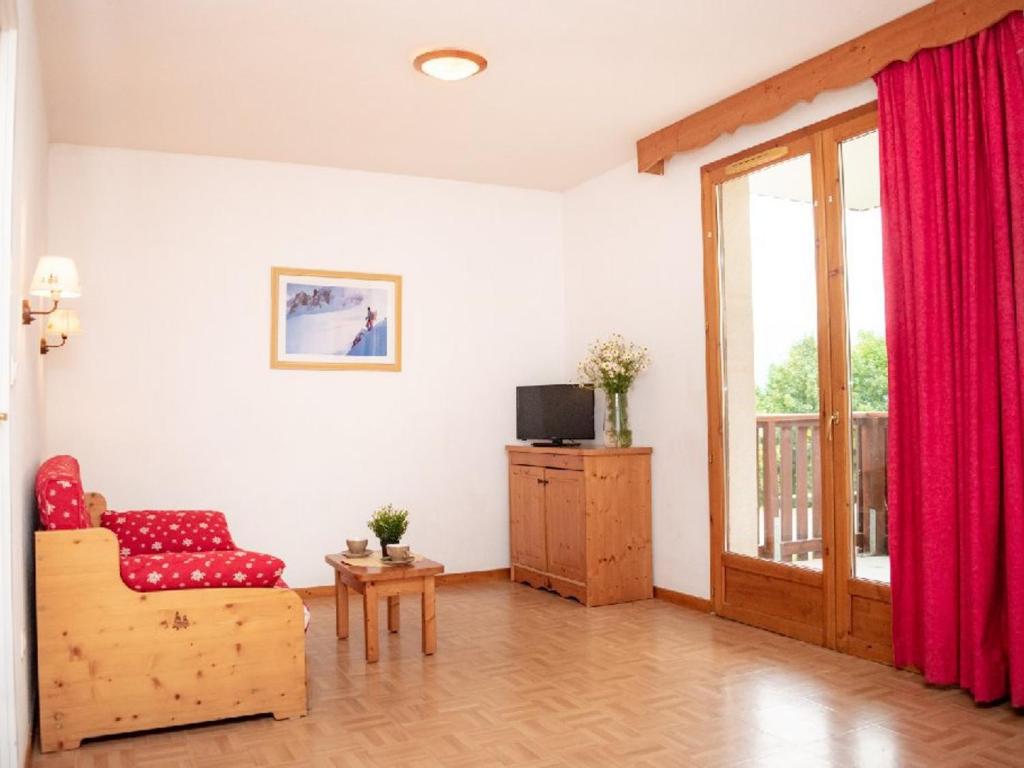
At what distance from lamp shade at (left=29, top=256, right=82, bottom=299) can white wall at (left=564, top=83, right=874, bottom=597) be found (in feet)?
10.7

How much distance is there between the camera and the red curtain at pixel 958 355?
3.32 meters

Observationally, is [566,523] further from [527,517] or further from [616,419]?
[616,419]

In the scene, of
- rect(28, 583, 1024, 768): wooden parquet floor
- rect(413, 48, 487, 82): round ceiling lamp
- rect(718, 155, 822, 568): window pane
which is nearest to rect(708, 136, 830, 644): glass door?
rect(718, 155, 822, 568): window pane

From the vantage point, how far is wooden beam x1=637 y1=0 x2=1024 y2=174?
11.4 ft

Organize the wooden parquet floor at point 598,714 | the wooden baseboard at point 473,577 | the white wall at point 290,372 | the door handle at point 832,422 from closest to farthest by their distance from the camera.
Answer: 1. the wooden parquet floor at point 598,714
2. the door handle at point 832,422
3. the white wall at point 290,372
4. the wooden baseboard at point 473,577

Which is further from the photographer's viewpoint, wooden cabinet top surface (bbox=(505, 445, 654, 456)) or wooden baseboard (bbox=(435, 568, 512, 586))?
wooden baseboard (bbox=(435, 568, 512, 586))

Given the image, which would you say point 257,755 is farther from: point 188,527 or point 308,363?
point 308,363

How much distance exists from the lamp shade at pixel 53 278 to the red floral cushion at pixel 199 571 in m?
1.21

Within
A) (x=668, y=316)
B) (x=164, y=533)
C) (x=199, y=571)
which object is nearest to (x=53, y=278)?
(x=164, y=533)

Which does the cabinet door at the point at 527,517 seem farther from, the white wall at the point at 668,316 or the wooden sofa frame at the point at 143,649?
the wooden sofa frame at the point at 143,649

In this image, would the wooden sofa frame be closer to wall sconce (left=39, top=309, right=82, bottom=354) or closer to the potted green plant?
the potted green plant

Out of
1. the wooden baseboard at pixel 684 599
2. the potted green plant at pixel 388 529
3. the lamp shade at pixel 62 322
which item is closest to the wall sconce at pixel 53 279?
the lamp shade at pixel 62 322

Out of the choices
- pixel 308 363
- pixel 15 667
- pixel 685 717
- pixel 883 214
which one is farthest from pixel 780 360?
pixel 15 667

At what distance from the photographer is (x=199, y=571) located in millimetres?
3260
